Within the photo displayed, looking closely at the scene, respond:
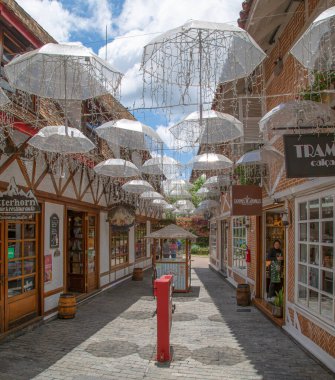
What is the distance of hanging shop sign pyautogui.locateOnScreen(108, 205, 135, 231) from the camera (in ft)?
48.8

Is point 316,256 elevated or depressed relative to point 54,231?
depressed

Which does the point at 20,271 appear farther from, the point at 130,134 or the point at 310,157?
the point at 310,157

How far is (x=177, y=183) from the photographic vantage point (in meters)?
16.7

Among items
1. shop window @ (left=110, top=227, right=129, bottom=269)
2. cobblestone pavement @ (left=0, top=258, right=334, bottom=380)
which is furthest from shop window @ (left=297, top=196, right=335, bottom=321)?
shop window @ (left=110, top=227, right=129, bottom=269)

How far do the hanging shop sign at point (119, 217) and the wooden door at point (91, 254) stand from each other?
3.07ft

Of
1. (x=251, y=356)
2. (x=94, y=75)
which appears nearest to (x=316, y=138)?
(x=94, y=75)

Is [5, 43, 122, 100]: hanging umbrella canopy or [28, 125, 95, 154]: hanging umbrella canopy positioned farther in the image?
[28, 125, 95, 154]: hanging umbrella canopy

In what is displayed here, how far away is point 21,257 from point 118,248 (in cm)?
841

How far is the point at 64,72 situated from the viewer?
545cm

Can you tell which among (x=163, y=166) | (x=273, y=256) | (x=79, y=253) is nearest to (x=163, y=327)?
(x=273, y=256)

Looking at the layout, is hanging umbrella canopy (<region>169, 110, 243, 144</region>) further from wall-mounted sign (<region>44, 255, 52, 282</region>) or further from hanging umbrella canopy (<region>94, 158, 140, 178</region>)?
wall-mounted sign (<region>44, 255, 52, 282</region>)

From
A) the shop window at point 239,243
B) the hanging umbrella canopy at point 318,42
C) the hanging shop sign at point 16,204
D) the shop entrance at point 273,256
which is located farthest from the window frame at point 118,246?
the hanging umbrella canopy at point 318,42

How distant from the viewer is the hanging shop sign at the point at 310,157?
4.86 meters

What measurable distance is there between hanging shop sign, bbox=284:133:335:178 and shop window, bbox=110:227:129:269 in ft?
37.7
